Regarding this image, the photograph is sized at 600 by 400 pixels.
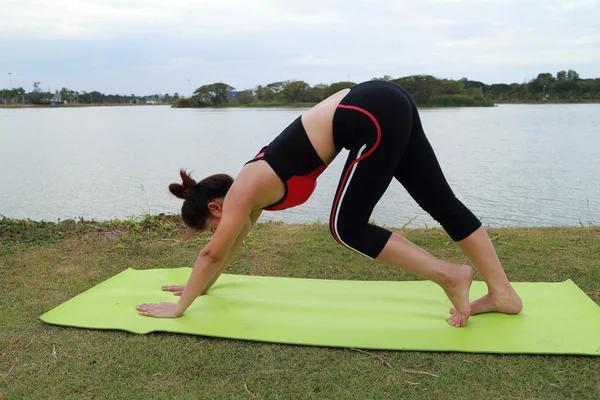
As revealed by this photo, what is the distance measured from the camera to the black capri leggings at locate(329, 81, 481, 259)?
2.02m

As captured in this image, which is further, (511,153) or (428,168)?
(511,153)

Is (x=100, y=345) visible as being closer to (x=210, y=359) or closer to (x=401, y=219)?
(x=210, y=359)

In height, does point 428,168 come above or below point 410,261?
above

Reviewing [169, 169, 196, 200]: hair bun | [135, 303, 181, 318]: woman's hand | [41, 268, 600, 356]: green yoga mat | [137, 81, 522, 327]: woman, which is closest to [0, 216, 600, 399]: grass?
[41, 268, 600, 356]: green yoga mat

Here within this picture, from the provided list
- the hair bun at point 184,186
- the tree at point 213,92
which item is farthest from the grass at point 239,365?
the tree at point 213,92

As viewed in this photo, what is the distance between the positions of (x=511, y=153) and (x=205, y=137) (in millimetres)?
9689

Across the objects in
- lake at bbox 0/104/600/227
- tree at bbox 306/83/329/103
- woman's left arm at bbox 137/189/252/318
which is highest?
tree at bbox 306/83/329/103

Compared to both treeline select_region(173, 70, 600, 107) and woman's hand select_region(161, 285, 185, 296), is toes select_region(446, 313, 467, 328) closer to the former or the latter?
woman's hand select_region(161, 285, 185, 296)

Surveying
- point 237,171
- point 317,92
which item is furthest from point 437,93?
point 237,171

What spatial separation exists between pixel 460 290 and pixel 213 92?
4152 cm

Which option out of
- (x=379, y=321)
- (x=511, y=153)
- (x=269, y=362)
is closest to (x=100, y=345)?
(x=269, y=362)

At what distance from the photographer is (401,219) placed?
5.96 metres

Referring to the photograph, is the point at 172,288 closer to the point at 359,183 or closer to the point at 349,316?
the point at 349,316

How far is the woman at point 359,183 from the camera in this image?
2.04 metres
